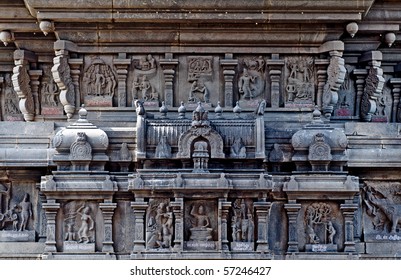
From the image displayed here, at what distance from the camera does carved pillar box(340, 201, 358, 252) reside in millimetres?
17484

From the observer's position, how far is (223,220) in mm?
17281

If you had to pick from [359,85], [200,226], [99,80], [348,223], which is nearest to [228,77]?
[99,80]

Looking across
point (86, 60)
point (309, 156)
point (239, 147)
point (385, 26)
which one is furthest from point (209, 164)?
point (385, 26)

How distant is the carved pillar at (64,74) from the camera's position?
1841 cm

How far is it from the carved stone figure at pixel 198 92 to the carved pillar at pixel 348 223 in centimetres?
342

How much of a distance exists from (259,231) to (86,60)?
15.8 ft

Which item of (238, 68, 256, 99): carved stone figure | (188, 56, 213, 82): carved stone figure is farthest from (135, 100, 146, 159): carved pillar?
(238, 68, 256, 99): carved stone figure

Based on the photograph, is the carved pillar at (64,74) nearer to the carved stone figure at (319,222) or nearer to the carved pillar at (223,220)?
the carved pillar at (223,220)

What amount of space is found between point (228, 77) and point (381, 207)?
384cm

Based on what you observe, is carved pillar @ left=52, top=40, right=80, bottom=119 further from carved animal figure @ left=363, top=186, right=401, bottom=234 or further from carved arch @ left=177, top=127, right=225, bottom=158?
carved animal figure @ left=363, top=186, right=401, bottom=234

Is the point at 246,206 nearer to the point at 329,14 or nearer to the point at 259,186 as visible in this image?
the point at 259,186

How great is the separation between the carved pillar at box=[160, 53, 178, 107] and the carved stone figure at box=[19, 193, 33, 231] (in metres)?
3.25

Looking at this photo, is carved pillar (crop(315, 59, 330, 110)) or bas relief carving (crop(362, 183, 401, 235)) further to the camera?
carved pillar (crop(315, 59, 330, 110))

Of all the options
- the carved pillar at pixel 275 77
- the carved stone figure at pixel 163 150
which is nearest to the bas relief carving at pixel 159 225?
the carved stone figure at pixel 163 150
